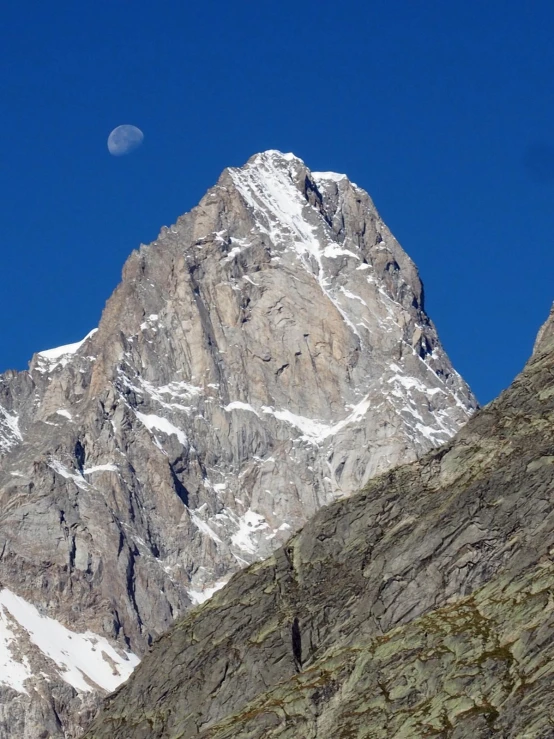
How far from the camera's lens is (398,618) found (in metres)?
119

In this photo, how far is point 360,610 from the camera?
122 m

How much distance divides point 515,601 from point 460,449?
22437mm

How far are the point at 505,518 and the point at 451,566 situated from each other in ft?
15.8

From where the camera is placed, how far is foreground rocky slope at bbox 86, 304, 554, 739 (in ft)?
345

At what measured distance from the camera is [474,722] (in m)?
99.2

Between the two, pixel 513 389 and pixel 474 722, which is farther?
pixel 513 389

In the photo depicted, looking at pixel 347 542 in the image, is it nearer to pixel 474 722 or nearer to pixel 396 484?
pixel 396 484

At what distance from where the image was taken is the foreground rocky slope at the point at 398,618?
→ 345 ft

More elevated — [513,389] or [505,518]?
[513,389]

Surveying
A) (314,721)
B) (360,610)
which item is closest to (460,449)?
(360,610)

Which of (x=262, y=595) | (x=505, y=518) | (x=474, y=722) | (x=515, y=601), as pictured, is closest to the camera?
(x=474, y=722)

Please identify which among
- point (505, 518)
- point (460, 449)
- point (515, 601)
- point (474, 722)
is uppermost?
point (460, 449)

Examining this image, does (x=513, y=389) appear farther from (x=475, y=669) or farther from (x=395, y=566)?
(x=475, y=669)

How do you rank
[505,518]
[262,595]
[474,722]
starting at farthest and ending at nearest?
[262,595] < [505,518] < [474,722]
